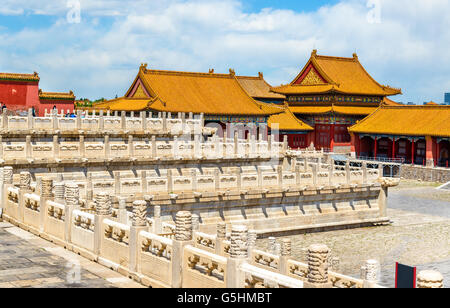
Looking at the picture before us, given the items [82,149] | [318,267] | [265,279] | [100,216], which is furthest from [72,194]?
[82,149]

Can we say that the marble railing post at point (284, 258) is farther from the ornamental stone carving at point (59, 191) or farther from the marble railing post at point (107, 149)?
the marble railing post at point (107, 149)

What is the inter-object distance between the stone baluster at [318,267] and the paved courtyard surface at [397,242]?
44.5ft

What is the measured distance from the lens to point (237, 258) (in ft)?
40.2

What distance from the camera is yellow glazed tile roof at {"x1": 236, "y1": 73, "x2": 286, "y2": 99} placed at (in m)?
75.2

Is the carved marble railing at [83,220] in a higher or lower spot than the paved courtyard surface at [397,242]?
higher

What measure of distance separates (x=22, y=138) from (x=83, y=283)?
20949 mm

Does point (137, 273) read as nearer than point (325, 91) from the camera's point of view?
Yes

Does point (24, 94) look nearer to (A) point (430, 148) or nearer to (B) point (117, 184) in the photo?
(B) point (117, 184)

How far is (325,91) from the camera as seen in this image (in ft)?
225

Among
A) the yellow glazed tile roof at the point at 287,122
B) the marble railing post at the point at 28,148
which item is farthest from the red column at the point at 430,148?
the marble railing post at the point at 28,148

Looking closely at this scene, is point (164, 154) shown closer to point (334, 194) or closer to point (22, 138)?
point (22, 138)

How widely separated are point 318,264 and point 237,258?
1.89 metres

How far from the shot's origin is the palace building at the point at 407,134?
193ft
